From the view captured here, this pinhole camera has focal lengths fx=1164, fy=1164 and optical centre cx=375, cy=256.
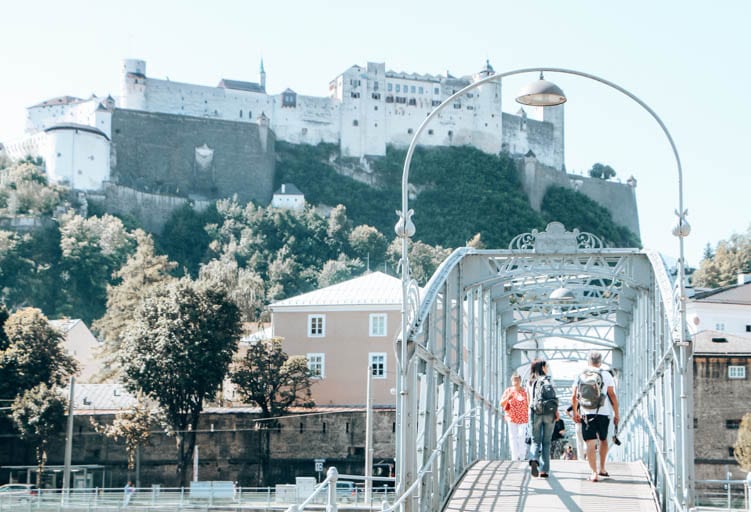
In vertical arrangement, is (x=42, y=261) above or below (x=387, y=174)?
below

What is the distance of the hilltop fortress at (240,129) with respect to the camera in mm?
101438

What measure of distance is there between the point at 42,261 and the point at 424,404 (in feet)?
264

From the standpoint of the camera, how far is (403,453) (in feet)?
37.6

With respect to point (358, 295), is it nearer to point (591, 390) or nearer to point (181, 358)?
point (181, 358)

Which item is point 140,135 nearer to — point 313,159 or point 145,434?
point 313,159

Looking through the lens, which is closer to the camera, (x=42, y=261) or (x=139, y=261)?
(x=139, y=261)

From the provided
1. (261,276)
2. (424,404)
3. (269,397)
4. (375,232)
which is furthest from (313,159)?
(424,404)

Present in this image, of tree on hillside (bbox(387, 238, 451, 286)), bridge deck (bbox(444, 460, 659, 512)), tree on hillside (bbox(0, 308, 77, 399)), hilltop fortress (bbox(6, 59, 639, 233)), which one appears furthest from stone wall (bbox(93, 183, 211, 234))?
bridge deck (bbox(444, 460, 659, 512))

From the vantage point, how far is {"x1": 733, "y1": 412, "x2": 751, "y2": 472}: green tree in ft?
131

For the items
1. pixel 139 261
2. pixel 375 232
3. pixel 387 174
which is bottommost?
pixel 139 261

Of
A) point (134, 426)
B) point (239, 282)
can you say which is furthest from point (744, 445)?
point (239, 282)

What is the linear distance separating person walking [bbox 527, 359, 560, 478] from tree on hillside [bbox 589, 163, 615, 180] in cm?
11477

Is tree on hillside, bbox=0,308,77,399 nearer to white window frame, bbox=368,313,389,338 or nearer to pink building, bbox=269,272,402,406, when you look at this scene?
pink building, bbox=269,272,402,406

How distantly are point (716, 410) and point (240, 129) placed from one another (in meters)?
69.4
